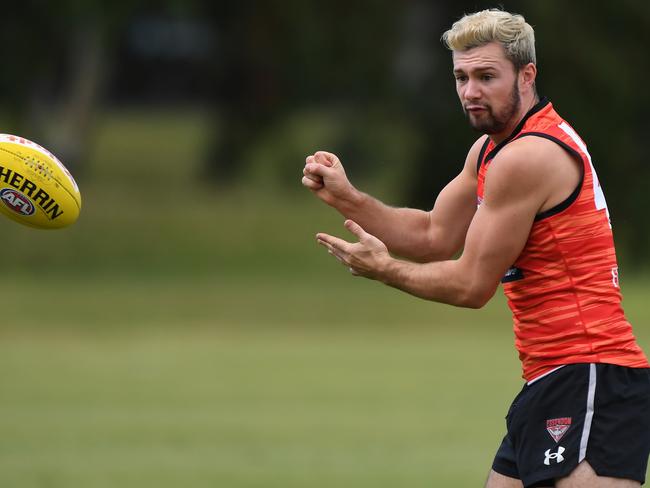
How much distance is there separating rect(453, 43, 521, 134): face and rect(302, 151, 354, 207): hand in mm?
894

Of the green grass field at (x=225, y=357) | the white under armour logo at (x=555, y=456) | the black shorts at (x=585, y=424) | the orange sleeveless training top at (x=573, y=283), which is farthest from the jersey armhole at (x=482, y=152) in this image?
the green grass field at (x=225, y=357)

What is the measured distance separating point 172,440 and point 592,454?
24.1 feet

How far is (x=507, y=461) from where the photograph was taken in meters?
5.35

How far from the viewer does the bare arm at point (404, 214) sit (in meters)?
6.00

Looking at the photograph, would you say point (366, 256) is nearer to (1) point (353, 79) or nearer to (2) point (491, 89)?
(2) point (491, 89)

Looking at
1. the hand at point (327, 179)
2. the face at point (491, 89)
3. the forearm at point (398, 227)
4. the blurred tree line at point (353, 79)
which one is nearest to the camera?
the face at point (491, 89)

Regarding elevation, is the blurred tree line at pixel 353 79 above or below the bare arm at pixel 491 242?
above

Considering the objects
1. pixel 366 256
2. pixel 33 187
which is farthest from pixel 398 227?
pixel 33 187

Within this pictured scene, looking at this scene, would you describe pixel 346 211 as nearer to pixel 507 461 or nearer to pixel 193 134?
pixel 507 461

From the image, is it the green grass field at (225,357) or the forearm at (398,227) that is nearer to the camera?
the forearm at (398,227)

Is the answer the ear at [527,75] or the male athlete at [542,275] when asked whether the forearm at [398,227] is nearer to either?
the male athlete at [542,275]

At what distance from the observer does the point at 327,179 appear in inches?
236

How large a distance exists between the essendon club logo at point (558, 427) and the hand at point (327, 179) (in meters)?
1.46

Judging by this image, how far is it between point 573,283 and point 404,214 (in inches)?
46.8
